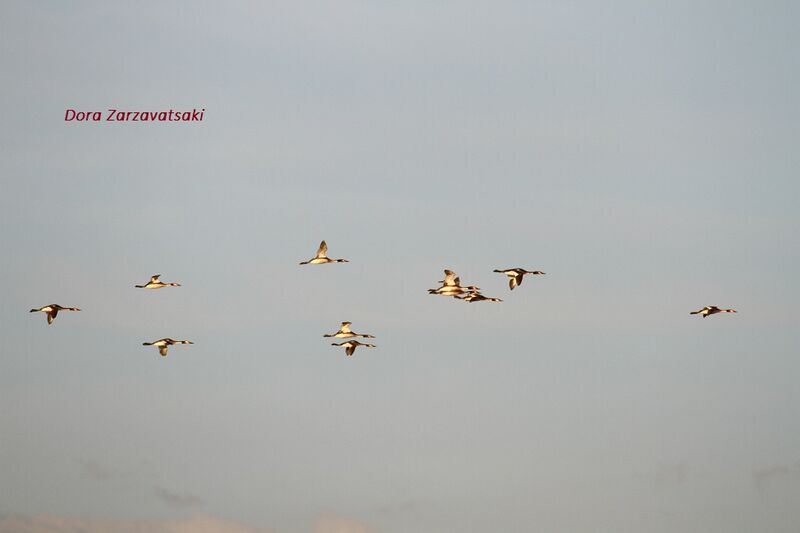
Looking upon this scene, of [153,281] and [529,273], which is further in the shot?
[153,281]

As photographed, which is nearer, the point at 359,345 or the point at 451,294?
the point at 451,294

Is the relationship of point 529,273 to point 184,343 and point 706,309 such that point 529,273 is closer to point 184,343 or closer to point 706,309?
point 706,309

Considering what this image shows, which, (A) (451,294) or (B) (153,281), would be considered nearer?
(A) (451,294)

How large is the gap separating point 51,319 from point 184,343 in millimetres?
16460

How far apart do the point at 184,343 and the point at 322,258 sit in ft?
75.1

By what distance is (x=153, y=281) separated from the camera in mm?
156250

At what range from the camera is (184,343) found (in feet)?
520

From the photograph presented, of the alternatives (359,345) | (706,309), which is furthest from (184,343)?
(706,309)

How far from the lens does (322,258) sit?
146 metres

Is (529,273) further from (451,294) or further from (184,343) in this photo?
(184,343)

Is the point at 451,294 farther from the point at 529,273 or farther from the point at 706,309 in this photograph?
the point at 706,309

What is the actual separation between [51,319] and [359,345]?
112 feet

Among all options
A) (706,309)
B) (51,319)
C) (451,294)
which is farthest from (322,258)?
(706,309)

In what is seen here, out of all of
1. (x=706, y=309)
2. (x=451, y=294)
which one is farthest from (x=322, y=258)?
(x=706, y=309)
